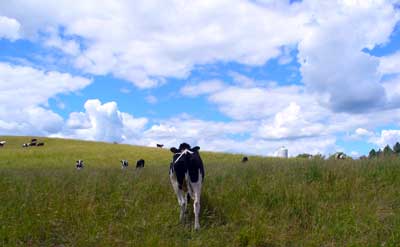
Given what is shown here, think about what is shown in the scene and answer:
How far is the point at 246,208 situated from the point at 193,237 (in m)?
2.05

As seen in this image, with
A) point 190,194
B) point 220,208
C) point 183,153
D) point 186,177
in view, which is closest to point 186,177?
point 186,177

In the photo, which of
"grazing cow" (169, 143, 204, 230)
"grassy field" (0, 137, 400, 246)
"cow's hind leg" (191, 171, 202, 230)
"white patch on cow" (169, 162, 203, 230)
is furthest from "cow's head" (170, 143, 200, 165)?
"grassy field" (0, 137, 400, 246)

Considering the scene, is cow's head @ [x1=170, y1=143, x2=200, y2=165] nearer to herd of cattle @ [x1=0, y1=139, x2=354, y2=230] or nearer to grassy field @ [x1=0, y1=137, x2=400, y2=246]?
herd of cattle @ [x1=0, y1=139, x2=354, y2=230]

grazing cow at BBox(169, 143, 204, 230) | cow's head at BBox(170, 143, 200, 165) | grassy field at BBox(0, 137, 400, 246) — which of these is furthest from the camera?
cow's head at BBox(170, 143, 200, 165)

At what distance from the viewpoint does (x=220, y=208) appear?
11164 millimetres

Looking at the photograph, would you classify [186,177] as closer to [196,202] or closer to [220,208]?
[196,202]

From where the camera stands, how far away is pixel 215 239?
31.2 feet

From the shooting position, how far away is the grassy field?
31.1 ft

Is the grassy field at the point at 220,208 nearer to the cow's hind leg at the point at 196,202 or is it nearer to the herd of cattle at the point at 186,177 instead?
the cow's hind leg at the point at 196,202

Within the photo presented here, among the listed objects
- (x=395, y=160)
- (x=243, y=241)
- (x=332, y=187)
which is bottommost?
(x=243, y=241)

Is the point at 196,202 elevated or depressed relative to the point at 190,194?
depressed

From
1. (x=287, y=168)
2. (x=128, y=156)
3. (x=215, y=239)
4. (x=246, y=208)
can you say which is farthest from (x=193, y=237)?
(x=128, y=156)

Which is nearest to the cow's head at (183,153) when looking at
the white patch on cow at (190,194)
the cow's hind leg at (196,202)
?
the white patch on cow at (190,194)

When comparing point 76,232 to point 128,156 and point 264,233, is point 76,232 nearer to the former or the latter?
point 264,233
